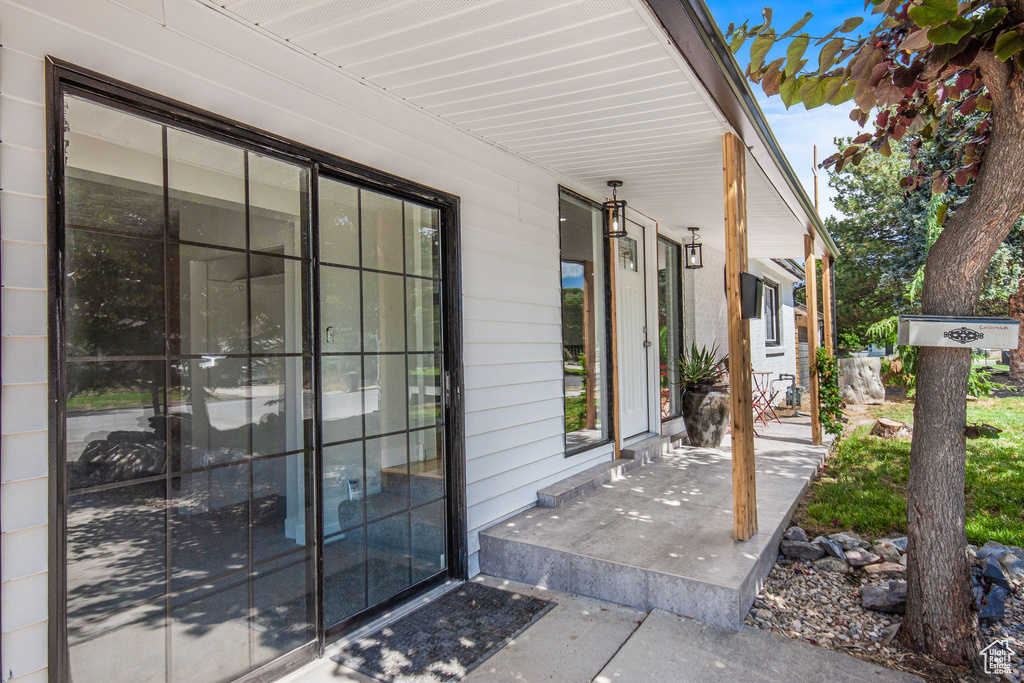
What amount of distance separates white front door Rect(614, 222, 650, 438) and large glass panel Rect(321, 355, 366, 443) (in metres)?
2.96

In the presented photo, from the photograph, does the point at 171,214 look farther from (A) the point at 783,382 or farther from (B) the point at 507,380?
(A) the point at 783,382

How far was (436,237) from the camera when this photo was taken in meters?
3.29

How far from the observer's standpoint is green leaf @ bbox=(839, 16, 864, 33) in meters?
1.97

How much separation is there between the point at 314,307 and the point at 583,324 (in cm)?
290

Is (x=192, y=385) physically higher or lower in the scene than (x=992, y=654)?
higher

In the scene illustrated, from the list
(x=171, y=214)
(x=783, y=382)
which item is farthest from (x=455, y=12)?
(x=783, y=382)

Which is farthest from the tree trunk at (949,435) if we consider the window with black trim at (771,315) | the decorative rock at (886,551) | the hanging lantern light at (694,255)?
the window with black trim at (771,315)

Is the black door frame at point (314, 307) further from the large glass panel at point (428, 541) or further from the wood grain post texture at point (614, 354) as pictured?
the wood grain post texture at point (614, 354)

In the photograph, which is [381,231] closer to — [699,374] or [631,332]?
[631,332]

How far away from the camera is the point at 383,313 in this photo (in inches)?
114

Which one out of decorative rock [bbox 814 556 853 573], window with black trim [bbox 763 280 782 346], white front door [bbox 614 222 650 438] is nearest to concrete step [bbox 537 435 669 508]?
white front door [bbox 614 222 650 438]

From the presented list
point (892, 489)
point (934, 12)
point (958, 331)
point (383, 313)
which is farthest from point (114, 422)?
point (892, 489)

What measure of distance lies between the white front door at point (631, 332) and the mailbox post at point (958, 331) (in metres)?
2.87

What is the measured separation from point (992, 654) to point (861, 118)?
2365 millimetres
